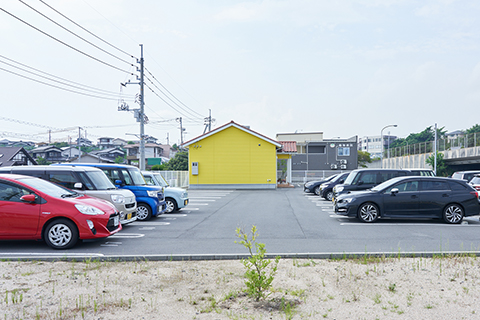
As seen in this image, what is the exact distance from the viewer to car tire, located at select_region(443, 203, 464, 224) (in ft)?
37.6

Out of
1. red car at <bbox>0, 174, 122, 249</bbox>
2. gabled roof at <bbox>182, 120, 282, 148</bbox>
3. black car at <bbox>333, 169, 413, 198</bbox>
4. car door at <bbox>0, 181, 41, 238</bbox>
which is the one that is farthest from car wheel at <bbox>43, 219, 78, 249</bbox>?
gabled roof at <bbox>182, 120, 282, 148</bbox>

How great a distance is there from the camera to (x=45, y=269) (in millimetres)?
6035

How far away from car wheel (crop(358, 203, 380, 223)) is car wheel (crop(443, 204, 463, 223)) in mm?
2107

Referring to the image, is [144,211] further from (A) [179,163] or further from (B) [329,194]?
(A) [179,163]

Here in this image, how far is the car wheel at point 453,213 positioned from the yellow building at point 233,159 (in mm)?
20152

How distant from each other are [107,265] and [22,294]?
156 cm

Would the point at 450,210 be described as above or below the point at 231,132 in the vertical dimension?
below

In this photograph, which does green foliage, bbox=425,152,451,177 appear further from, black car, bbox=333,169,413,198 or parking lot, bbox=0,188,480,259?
parking lot, bbox=0,188,480,259

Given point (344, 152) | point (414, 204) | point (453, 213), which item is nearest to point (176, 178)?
point (414, 204)

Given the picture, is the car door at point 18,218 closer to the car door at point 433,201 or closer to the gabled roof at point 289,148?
the car door at point 433,201

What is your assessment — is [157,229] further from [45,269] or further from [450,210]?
[450,210]

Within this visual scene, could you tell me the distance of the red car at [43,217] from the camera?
7344mm

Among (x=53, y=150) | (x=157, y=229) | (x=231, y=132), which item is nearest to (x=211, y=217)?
(x=157, y=229)

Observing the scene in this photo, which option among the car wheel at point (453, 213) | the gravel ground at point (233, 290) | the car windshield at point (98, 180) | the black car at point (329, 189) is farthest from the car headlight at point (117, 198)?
the black car at point (329, 189)
